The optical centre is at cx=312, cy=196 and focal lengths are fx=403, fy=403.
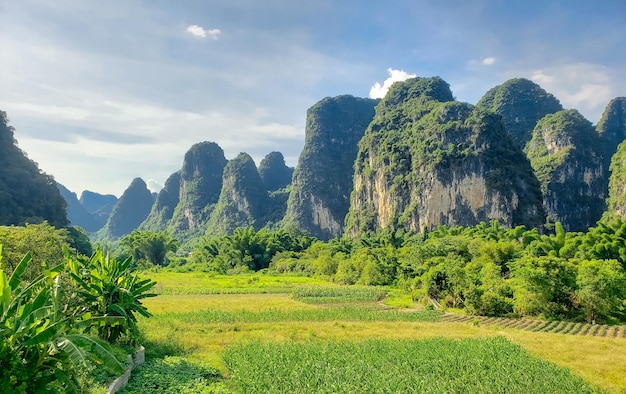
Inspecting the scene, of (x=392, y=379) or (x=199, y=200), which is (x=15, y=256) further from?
(x=199, y=200)

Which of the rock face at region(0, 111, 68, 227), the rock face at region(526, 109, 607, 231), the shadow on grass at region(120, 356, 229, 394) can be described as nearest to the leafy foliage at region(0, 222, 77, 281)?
the shadow on grass at region(120, 356, 229, 394)

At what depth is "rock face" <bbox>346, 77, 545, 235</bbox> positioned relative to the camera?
60.7 meters

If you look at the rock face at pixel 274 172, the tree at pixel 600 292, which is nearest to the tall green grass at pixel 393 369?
the tree at pixel 600 292

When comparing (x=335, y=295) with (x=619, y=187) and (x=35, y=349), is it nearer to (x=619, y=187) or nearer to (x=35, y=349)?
(x=35, y=349)

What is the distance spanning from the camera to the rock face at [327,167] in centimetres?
10331

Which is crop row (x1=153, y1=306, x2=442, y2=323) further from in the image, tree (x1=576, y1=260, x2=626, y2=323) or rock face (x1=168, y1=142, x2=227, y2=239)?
rock face (x1=168, y1=142, x2=227, y2=239)

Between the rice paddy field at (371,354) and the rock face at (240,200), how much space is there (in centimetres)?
8985

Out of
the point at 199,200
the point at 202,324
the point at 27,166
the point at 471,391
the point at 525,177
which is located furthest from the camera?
the point at 199,200

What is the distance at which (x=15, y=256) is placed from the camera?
44.4ft

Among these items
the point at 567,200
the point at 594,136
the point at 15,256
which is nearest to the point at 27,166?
the point at 15,256

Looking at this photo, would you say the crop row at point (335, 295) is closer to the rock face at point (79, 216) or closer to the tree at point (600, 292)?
the tree at point (600, 292)

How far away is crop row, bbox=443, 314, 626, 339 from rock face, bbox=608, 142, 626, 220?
4714 cm

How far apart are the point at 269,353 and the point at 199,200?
4715 inches

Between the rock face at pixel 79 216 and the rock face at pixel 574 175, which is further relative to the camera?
the rock face at pixel 79 216
